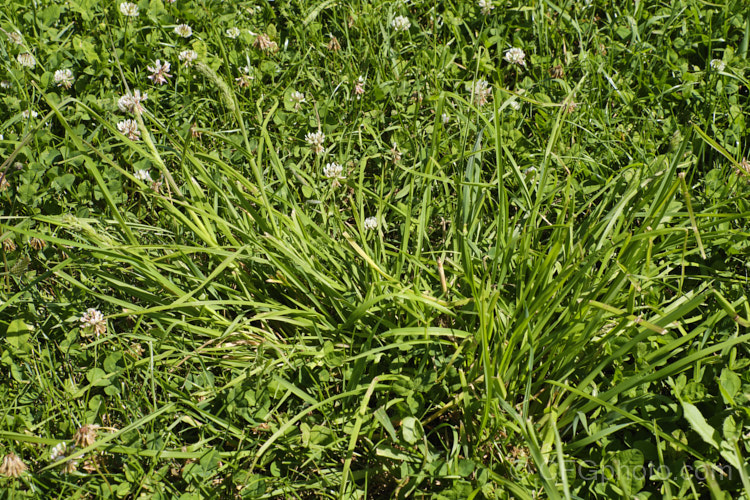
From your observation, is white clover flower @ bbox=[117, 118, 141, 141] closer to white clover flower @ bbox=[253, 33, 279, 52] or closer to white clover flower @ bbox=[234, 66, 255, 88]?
white clover flower @ bbox=[234, 66, 255, 88]

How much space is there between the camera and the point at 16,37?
106 inches

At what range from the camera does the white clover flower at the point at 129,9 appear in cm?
292

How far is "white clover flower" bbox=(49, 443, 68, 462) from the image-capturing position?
177 centimetres

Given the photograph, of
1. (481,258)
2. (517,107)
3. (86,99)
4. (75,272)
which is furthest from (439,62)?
(75,272)

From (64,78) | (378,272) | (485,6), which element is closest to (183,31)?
(64,78)

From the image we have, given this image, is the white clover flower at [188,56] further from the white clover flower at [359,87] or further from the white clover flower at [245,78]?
the white clover flower at [359,87]

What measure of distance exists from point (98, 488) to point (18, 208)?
3.94 ft

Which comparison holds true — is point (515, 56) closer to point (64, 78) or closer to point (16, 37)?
point (64, 78)

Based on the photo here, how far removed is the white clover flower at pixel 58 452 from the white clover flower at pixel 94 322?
37 cm

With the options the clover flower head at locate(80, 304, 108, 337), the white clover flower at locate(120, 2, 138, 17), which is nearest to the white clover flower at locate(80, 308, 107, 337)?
the clover flower head at locate(80, 304, 108, 337)

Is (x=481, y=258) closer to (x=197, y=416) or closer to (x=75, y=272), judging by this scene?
(x=197, y=416)

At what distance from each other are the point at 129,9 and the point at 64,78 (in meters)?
0.48

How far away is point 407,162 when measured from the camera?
98.9 inches

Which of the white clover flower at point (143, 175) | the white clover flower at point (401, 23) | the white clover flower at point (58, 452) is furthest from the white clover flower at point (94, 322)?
the white clover flower at point (401, 23)
